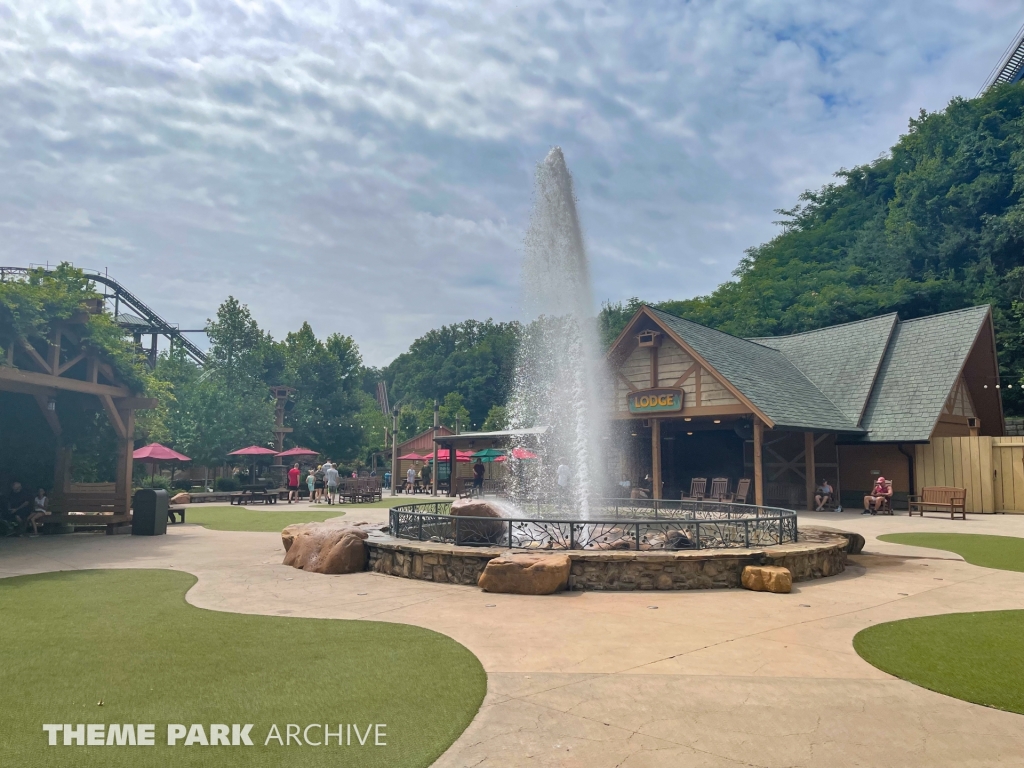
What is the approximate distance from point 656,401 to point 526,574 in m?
17.0

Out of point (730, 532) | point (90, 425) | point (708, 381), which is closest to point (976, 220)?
point (708, 381)

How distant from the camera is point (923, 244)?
46.5m

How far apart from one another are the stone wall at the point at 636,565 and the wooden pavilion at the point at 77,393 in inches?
405

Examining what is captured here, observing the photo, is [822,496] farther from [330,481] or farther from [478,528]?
[330,481]

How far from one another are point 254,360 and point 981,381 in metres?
48.1

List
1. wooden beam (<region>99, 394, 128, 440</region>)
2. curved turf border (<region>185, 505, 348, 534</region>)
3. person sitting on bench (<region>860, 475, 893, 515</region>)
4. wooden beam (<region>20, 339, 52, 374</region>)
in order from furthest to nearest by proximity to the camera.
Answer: person sitting on bench (<region>860, 475, 893, 515</region>) < curved turf border (<region>185, 505, 348, 534</region>) < wooden beam (<region>99, 394, 128, 440</region>) < wooden beam (<region>20, 339, 52, 374</region>)

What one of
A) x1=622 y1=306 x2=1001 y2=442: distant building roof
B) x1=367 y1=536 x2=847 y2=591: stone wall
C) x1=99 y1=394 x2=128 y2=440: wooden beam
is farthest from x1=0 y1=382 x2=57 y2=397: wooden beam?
x1=622 y1=306 x2=1001 y2=442: distant building roof

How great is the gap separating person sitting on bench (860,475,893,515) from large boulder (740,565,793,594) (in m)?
15.5

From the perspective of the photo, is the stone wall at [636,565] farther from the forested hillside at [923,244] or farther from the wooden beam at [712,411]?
the forested hillside at [923,244]

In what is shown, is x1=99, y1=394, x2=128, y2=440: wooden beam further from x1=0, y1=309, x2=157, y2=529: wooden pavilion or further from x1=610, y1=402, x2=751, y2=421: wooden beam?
x1=610, y1=402, x2=751, y2=421: wooden beam

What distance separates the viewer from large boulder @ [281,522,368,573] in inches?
428

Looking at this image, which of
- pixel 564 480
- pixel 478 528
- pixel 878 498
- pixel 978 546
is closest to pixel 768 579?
pixel 478 528

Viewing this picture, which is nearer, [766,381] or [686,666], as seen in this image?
[686,666]

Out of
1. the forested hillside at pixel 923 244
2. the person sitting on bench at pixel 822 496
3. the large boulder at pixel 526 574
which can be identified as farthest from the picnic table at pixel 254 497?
the forested hillside at pixel 923 244
